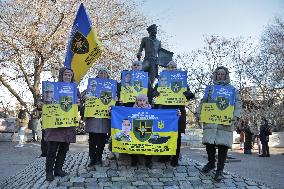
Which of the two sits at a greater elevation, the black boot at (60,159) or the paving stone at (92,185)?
the black boot at (60,159)

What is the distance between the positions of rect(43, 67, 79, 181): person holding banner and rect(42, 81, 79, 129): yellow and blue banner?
0.09m

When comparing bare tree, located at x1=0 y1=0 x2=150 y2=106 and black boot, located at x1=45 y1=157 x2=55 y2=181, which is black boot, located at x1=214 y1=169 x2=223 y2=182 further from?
bare tree, located at x1=0 y1=0 x2=150 y2=106

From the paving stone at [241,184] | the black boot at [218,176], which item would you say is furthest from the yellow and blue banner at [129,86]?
the paving stone at [241,184]

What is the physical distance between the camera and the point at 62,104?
25.0ft

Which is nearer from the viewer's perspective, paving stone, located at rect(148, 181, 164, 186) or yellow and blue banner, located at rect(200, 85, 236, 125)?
paving stone, located at rect(148, 181, 164, 186)

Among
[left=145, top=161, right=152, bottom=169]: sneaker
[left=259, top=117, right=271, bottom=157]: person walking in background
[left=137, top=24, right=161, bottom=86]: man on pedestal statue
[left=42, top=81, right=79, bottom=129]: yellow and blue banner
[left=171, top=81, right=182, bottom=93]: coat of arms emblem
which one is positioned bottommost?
[left=259, top=117, right=271, bottom=157]: person walking in background

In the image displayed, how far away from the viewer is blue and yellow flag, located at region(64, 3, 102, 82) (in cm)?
931

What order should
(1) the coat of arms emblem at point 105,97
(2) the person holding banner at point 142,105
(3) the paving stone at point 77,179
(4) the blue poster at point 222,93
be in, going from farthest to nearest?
1. (1) the coat of arms emblem at point 105,97
2. (2) the person holding banner at point 142,105
3. (4) the blue poster at point 222,93
4. (3) the paving stone at point 77,179

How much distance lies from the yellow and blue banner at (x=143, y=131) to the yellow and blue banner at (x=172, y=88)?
1.82 ft

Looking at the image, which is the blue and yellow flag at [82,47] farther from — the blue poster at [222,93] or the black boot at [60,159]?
the blue poster at [222,93]

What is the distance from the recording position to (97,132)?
7996mm

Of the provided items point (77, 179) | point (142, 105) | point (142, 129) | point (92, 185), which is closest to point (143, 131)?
point (142, 129)

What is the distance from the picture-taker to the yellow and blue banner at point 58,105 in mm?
7457

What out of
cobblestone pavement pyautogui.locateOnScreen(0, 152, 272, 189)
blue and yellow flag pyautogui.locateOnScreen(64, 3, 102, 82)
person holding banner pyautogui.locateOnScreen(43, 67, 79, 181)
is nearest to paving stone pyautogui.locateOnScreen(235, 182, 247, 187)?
cobblestone pavement pyautogui.locateOnScreen(0, 152, 272, 189)
